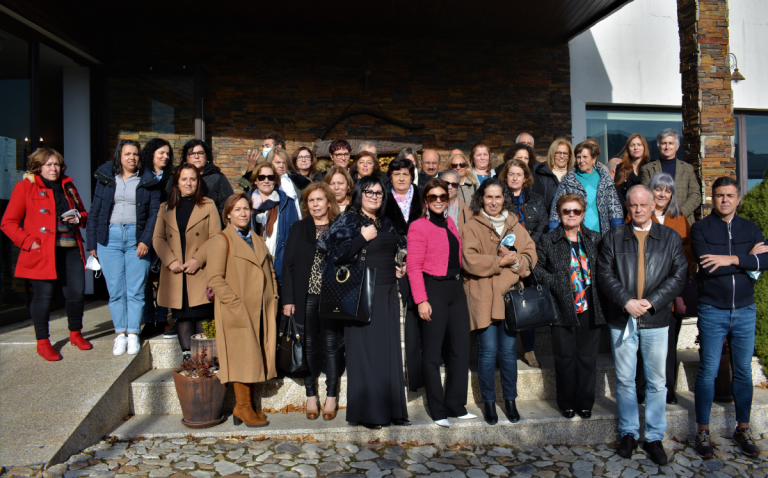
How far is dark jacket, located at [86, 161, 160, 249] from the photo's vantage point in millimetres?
4648

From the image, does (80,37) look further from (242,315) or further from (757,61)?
(757,61)

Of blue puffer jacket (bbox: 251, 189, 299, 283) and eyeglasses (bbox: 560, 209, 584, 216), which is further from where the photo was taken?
blue puffer jacket (bbox: 251, 189, 299, 283)

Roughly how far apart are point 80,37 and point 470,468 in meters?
7.34

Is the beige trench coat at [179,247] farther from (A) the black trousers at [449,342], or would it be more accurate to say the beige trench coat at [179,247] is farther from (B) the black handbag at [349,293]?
(A) the black trousers at [449,342]

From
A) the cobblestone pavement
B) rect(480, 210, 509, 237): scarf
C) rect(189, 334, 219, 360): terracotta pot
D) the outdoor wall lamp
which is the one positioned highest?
the outdoor wall lamp

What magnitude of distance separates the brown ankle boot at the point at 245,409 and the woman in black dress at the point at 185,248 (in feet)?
2.20

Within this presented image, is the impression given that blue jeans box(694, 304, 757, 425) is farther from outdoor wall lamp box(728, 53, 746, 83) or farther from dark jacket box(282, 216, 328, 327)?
outdoor wall lamp box(728, 53, 746, 83)

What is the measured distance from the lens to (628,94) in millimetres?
8859

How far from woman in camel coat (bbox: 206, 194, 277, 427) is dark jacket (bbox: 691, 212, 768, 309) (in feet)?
11.3

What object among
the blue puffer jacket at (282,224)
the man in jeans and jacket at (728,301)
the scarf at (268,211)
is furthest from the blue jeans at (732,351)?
the scarf at (268,211)

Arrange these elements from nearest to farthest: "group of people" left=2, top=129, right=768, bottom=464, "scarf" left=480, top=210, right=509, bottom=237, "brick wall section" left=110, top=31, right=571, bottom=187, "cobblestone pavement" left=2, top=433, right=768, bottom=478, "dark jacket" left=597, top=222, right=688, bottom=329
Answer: "cobblestone pavement" left=2, top=433, right=768, bottom=478, "dark jacket" left=597, top=222, right=688, bottom=329, "group of people" left=2, top=129, right=768, bottom=464, "scarf" left=480, top=210, right=509, bottom=237, "brick wall section" left=110, top=31, right=571, bottom=187

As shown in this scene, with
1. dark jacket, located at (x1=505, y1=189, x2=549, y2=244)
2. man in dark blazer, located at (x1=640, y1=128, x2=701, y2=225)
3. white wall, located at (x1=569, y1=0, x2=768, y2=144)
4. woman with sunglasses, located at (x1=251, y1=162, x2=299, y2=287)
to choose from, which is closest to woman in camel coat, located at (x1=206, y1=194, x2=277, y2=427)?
woman with sunglasses, located at (x1=251, y1=162, x2=299, y2=287)

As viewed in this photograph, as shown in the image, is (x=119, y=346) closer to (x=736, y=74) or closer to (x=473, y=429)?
(x=473, y=429)

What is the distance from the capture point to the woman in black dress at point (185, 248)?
4.43m
